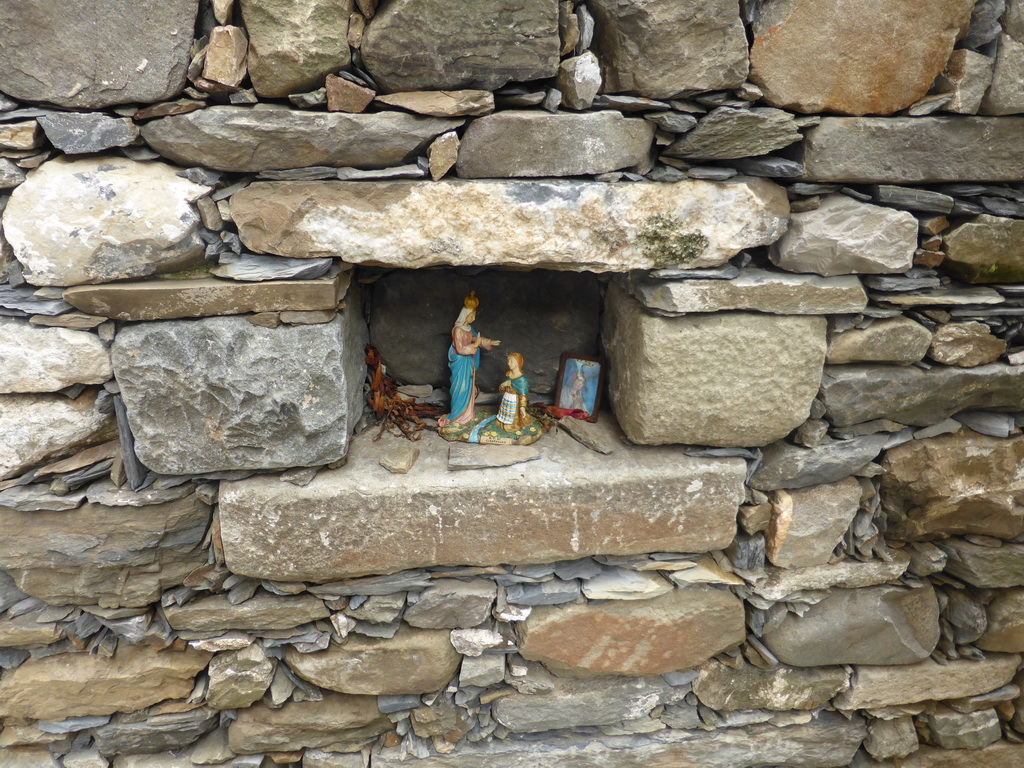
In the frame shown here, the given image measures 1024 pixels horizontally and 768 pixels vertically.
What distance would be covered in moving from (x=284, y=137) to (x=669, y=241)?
1.06 meters

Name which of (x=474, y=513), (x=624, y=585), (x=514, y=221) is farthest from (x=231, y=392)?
(x=624, y=585)

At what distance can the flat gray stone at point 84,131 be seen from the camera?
161 cm

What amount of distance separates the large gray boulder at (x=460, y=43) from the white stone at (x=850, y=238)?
0.85m

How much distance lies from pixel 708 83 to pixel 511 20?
0.54 m

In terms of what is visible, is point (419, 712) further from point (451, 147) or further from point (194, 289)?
point (451, 147)

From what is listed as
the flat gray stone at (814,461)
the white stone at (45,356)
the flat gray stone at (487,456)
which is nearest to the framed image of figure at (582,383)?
the flat gray stone at (487,456)

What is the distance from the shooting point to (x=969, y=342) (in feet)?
6.62

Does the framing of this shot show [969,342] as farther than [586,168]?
Yes

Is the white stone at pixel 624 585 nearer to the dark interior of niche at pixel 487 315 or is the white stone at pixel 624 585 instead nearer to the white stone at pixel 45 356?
the dark interior of niche at pixel 487 315

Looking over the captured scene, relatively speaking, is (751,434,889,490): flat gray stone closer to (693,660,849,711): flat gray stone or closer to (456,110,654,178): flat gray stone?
(693,660,849,711): flat gray stone

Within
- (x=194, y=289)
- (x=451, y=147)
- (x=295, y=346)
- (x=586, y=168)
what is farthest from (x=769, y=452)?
(x=194, y=289)

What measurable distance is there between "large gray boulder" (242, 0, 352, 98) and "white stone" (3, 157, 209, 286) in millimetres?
361

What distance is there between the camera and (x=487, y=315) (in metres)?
2.45

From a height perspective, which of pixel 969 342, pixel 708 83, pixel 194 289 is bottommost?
pixel 969 342
